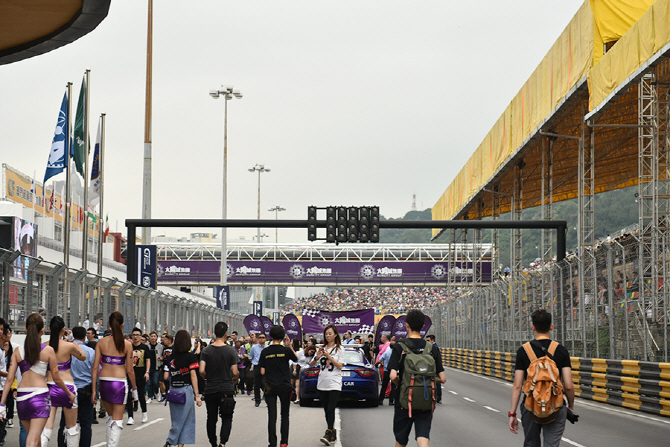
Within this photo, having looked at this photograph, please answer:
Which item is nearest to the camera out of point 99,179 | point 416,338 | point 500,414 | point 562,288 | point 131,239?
point 416,338

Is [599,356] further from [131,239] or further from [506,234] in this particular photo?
[506,234]

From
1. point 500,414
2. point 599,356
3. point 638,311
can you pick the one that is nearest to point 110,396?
point 500,414

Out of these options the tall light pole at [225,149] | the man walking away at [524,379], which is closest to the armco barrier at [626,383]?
the man walking away at [524,379]

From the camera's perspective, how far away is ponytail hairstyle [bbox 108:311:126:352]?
9.80 metres

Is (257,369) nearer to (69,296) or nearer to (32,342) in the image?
(69,296)

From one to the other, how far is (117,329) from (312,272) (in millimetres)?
57417

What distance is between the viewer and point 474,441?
12.4 m

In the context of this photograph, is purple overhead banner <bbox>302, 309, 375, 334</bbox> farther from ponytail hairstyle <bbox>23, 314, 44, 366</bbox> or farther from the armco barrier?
ponytail hairstyle <bbox>23, 314, 44, 366</bbox>

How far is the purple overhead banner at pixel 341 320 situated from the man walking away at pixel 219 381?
90.2ft

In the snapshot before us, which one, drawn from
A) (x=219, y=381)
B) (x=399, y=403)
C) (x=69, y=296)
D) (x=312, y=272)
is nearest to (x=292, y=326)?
(x=69, y=296)

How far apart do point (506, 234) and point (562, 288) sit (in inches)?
3742

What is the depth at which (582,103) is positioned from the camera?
1104 inches

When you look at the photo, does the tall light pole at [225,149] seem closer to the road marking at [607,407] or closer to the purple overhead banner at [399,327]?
the purple overhead banner at [399,327]

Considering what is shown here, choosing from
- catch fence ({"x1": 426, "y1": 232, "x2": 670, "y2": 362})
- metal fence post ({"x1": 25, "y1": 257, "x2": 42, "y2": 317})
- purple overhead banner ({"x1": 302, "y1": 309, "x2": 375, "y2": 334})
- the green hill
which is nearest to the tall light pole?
purple overhead banner ({"x1": 302, "y1": 309, "x2": 375, "y2": 334})
